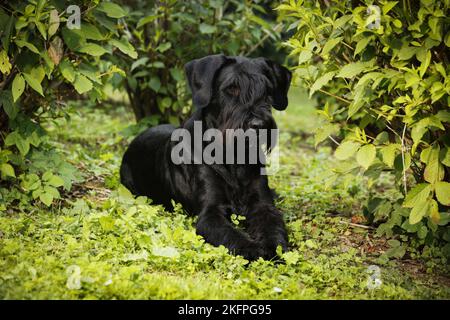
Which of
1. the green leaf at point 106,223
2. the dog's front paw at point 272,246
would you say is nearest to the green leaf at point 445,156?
the dog's front paw at point 272,246

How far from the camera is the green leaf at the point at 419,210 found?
10.4ft

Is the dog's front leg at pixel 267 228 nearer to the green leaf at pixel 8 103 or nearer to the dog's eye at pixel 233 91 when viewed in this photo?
the dog's eye at pixel 233 91

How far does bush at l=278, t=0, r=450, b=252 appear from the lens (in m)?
3.07

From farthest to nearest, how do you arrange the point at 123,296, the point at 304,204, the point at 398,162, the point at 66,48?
the point at 304,204, the point at 66,48, the point at 398,162, the point at 123,296

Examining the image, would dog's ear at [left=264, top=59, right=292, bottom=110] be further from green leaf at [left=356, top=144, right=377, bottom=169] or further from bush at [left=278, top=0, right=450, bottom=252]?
green leaf at [left=356, top=144, right=377, bottom=169]

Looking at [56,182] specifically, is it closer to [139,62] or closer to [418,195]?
[139,62]

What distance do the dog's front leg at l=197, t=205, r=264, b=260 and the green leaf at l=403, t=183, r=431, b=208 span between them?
892 mm

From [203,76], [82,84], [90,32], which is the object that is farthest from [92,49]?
[203,76]

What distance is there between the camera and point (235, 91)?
159 inches

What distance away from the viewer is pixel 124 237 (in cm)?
351

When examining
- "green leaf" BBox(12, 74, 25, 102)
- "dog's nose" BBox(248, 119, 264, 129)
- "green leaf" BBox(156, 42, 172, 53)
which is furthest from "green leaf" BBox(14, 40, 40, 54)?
"green leaf" BBox(156, 42, 172, 53)

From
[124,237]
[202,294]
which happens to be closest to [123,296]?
[202,294]

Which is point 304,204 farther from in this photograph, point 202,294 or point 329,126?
point 202,294

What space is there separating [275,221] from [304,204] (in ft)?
3.25
